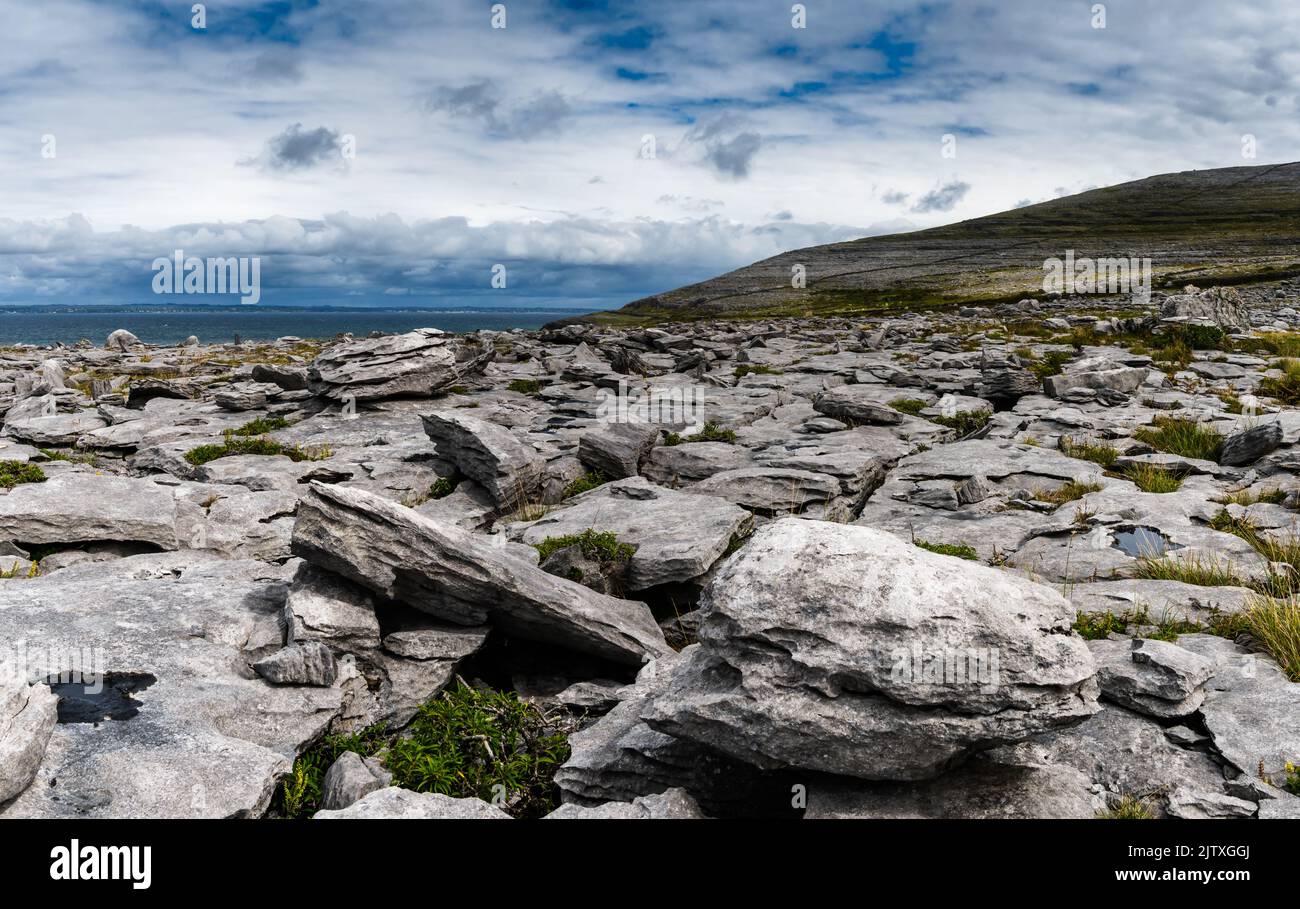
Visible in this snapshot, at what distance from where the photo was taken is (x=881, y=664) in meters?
5.39

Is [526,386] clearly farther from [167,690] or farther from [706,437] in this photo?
[167,690]

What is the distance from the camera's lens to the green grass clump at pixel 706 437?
21047 millimetres

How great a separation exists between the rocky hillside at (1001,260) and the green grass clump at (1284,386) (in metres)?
64.8

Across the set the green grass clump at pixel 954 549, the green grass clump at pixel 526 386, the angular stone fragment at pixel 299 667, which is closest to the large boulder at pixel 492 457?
the angular stone fragment at pixel 299 667

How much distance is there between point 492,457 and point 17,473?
8662mm

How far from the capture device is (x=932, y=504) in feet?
48.4

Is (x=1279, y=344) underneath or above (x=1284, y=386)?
above

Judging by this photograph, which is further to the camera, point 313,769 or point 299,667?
point 299,667

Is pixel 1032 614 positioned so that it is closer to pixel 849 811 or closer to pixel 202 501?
pixel 849 811

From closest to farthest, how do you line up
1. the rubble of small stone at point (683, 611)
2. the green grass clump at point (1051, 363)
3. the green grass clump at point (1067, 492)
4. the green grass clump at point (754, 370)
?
the rubble of small stone at point (683, 611) < the green grass clump at point (1067, 492) < the green grass clump at point (1051, 363) < the green grass clump at point (754, 370)

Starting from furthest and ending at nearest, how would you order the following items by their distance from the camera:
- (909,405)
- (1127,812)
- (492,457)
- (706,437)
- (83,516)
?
(909,405)
(706,437)
(492,457)
(83,516)
(1127,812)

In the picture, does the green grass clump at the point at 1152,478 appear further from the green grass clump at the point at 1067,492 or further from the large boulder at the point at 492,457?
the large boulder at the point at 492,457

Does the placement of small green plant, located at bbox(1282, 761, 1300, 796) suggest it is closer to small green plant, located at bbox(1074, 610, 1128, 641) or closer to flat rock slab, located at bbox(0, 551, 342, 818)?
small green plant, located at bbox(1074, 610, 1128, 641)

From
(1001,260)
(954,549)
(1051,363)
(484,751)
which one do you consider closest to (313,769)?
(484,751)
